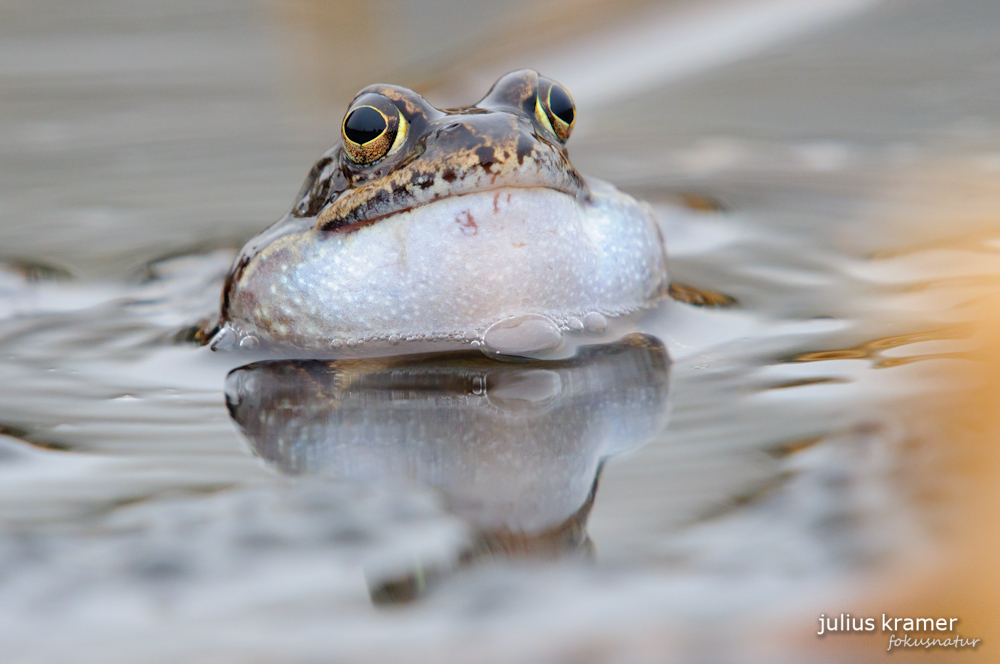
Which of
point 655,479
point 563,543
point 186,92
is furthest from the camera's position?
point 186,92

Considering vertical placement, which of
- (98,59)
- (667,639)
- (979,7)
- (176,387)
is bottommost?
(667,639)

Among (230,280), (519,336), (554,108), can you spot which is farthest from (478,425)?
(230,280)

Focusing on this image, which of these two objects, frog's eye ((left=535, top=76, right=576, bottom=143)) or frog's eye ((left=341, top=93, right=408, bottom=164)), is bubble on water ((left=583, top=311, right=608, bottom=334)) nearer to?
frog's eye ((left=535, top=76, right=576, bottom=143))

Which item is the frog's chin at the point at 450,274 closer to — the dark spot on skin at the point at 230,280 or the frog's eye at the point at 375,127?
the dark spot on skin at the point at 230,280

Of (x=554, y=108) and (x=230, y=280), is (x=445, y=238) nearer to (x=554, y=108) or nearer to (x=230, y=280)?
(x=554, y=108)

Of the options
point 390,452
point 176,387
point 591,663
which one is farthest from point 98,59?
point 591,663

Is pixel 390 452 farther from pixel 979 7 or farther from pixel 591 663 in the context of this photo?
pixel 979 7
